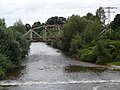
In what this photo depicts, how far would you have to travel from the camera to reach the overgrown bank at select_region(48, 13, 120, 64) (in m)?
58.5

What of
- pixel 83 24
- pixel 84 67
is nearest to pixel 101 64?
pixel 84 67

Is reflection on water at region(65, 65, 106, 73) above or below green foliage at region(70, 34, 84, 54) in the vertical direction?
below

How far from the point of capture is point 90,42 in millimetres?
75000

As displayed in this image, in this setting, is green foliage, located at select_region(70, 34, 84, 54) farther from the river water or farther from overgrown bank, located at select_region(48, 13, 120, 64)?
the river water

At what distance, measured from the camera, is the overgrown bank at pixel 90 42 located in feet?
192

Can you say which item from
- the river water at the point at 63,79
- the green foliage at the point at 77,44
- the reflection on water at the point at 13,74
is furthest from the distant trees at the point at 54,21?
the reflection on water at the point at 13,74

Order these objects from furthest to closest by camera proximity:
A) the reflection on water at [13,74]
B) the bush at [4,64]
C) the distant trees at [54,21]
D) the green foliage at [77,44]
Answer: the distant trees at [54,21]
the green foliage at [77,44]
the bush at [4,64]
the reflection on water at [13,74]

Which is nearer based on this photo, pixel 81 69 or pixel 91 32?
pixel 81 69

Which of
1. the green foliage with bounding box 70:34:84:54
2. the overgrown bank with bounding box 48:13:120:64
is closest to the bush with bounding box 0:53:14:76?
the overgrown bank with bounding box 48:13:120:64

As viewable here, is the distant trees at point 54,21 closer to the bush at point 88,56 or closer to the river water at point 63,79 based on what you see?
the bush at point 88,56

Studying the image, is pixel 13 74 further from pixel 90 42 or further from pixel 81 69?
pixel 90 42

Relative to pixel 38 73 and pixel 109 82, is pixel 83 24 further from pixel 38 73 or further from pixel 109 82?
pixel 109 82

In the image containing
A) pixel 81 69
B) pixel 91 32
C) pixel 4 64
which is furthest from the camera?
pixel 91 32

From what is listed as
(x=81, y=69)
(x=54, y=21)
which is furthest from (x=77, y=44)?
(x=54, y=21)
